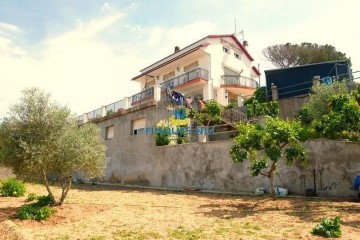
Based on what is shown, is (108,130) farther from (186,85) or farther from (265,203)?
(265,203)

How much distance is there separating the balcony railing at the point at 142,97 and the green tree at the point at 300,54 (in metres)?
21.2

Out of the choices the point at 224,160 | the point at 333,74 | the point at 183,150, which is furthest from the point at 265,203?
the point at 333,74

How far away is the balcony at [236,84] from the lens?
31.7m

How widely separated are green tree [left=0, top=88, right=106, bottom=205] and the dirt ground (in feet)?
5.43

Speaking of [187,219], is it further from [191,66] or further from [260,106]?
[191,66]

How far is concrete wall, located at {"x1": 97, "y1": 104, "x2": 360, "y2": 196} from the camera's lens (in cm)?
1305

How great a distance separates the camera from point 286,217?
374 inches

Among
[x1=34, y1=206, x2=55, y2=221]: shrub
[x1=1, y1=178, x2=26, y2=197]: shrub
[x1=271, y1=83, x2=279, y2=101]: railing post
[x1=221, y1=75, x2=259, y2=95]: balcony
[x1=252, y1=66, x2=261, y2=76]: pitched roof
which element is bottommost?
[x1=34, y1=206, x2=55, y2=221]: shrub

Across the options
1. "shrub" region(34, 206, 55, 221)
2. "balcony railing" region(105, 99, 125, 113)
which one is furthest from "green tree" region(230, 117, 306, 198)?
"balcony railing" region(105, 99, 125, 113)

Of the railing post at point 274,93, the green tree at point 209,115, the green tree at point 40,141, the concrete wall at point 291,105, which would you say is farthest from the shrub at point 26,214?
the railing post at point 274,93

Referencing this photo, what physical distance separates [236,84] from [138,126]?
1337 centimetres

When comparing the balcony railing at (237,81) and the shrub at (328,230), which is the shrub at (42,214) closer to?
the shrub at (328,230)

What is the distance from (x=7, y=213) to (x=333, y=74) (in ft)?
70.9

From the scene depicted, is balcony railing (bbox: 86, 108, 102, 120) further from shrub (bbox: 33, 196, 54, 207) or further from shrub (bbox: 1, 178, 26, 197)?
shrub (bbox: 33, 196, 54, 207)
